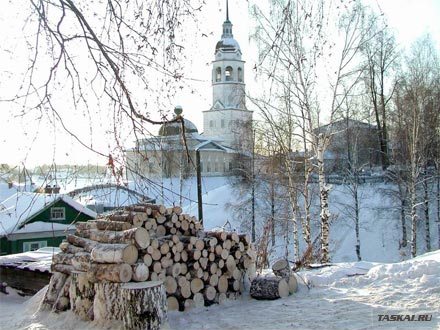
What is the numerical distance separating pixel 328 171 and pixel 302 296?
2380 centimetres

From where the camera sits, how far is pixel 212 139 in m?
45.2

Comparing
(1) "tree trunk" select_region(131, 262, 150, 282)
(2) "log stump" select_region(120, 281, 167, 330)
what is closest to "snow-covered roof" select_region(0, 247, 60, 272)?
(1) "tree trunk" select_region(131, 262, 150, 282)

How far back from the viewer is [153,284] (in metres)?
6.46

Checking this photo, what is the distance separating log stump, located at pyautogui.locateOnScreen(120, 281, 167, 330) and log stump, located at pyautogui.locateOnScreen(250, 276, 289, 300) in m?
2.11

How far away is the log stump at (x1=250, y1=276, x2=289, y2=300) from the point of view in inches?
312

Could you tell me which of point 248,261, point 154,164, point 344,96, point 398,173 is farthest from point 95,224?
point 398,173

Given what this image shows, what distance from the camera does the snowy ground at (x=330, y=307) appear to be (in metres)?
6.29

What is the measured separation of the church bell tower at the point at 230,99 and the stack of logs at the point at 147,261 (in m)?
8.18

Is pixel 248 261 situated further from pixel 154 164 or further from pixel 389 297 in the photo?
pixel 154 164

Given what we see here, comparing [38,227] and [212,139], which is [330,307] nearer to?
[38,227]

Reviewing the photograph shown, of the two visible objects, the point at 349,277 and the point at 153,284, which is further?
the point at 349,277

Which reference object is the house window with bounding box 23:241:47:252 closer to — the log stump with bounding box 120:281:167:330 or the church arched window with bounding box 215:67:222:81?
the log stump with bounding box 120:281:167:330

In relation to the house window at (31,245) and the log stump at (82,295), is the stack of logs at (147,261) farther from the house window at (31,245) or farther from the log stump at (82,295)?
the house window at (31,245)

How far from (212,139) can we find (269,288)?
37.4m
